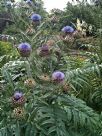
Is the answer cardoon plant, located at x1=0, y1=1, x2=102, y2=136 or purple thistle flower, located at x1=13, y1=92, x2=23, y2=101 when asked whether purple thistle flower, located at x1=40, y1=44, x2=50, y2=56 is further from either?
purple thistle flower, located at x1=13, y1=92, x2=23, y2=101

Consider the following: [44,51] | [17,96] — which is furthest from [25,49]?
[17,96]

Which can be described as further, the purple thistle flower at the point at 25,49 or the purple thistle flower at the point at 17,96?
the purple thistle flower at the point at 25,49

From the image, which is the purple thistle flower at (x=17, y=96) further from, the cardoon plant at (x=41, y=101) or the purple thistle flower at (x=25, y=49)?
the purple thistle flower at (x=25, y=49)

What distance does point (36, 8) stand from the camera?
408 centimetres

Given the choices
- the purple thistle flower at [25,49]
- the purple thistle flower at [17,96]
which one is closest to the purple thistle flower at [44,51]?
the purple thistle flower at [25,49]

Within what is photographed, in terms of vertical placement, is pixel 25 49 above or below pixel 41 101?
above

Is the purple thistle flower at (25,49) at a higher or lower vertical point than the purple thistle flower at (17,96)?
higher

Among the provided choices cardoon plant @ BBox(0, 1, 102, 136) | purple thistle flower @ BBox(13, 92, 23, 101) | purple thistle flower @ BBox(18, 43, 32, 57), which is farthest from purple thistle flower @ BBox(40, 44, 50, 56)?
purple thistle flower @ BBox(13, 92, 23, 101)

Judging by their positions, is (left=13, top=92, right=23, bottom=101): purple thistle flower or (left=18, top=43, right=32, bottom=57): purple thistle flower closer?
(left=13, top=92, right=23, bottom=101): purple thistle flower

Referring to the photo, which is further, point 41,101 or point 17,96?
point 41,101

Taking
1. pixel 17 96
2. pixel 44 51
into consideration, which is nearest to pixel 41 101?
pixel 17 96

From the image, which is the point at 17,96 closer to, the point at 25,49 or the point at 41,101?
the point at 41,101

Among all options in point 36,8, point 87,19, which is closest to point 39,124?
point 36,8

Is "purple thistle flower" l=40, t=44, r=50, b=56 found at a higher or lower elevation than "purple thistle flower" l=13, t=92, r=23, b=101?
higher
